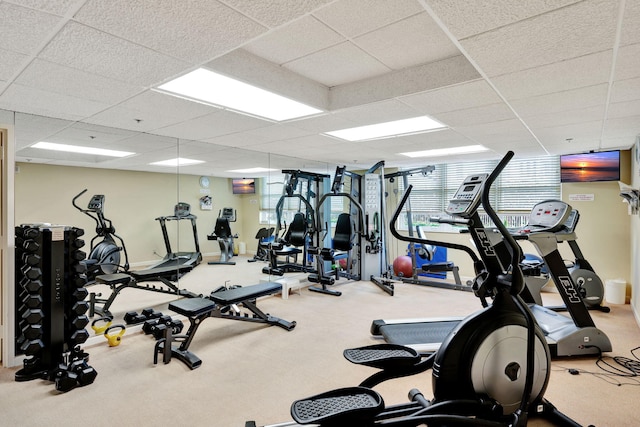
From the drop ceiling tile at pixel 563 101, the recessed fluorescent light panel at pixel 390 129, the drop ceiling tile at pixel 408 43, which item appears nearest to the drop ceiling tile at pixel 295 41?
the drop ceiling tile at pixel 408 43

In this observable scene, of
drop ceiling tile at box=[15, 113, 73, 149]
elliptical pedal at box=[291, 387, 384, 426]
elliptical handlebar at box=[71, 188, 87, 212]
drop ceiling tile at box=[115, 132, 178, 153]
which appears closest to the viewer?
elliptical pedal at box=[291, 387, 384, 426]

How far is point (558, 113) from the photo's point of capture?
296cm

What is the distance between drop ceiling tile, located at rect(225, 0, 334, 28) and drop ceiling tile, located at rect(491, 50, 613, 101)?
1383 millimetres

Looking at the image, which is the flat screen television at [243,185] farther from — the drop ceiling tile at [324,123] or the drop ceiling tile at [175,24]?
the drop ceiling tile at [175,24]

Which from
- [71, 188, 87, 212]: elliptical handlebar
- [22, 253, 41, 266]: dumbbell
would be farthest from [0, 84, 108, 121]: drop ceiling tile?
[22, 253, 41, 266]: dumbbell

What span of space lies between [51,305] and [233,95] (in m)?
2.12

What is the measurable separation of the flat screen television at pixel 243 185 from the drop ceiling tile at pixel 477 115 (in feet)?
10.5

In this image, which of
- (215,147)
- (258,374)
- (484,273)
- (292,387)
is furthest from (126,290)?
(484,273)

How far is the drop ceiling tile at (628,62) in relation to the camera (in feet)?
5.69

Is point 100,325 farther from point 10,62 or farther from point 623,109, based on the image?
point 623,109

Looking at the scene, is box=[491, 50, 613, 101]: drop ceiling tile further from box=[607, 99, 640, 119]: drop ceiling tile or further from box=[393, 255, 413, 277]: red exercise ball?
box=[393, 255, 413, 277]: red exercise ball

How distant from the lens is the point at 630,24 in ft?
4.89

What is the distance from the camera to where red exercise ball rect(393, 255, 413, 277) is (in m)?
6.04

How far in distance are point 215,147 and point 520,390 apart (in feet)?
13.6
